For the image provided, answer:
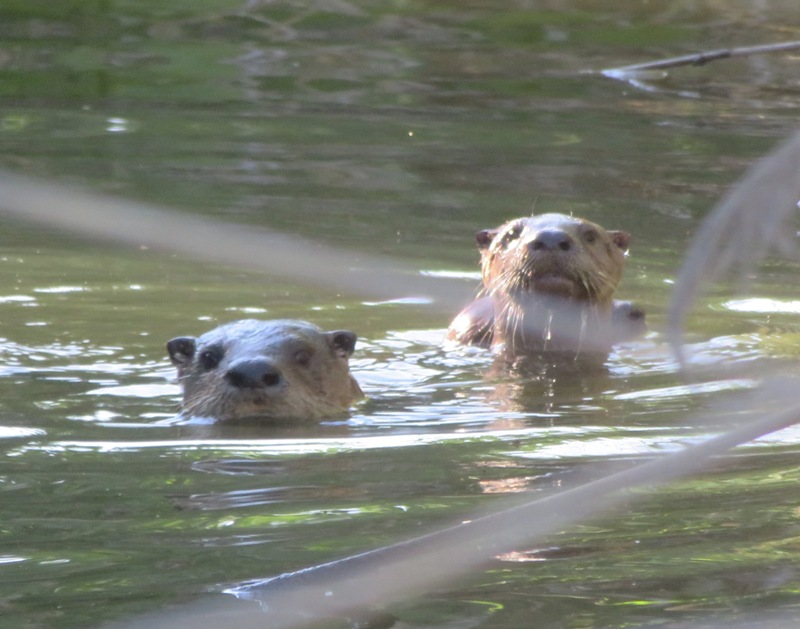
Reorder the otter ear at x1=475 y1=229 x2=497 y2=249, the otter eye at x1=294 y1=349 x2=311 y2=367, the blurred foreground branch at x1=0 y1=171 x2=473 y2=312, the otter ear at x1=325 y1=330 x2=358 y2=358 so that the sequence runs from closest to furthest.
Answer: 1. the blurred foreground branch at x1=0 y1=171 x2=473 y2=312
2. the otter eye at x1=294 y1=349 x2=311 y2=367
3. the otter ear at x1=325 y1=330 x2=358 y2=358
4. the otter ear at x1=475 y1=229 x2=497 y2=249

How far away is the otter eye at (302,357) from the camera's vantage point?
4.96 m

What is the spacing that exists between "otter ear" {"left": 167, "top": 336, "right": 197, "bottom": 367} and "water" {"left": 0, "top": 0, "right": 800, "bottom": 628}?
17cm

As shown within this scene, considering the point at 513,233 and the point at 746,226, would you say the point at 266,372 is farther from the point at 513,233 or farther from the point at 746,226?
the point at 746,226

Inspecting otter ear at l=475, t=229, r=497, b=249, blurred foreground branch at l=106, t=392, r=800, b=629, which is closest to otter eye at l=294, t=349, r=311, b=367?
otter ear at l=475, t=229, r=497, b=249

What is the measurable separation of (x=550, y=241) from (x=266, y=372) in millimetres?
1584

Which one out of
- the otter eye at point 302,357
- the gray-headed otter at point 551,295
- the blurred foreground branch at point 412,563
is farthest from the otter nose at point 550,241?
the blurred foreground branch at point 412,563

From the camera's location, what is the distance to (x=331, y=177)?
9.06 meters

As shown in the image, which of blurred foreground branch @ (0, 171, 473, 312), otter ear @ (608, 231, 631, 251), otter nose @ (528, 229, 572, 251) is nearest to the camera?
blurred foreground branch @ (0, 171, 473, 312)

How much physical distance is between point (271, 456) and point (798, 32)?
31.1 ft

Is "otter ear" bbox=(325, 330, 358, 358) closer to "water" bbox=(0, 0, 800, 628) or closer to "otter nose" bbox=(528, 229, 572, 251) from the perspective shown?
"water" bbox=(0, 0, 800, 628)

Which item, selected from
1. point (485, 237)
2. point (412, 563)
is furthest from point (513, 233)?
point (412, 563)

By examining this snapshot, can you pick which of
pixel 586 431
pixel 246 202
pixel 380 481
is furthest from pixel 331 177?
pixel 380 481

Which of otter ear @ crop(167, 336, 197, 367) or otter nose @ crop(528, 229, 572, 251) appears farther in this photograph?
otter nose @ crop(528, 229, 572, 251)

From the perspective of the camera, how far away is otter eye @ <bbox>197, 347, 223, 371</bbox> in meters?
4.86
